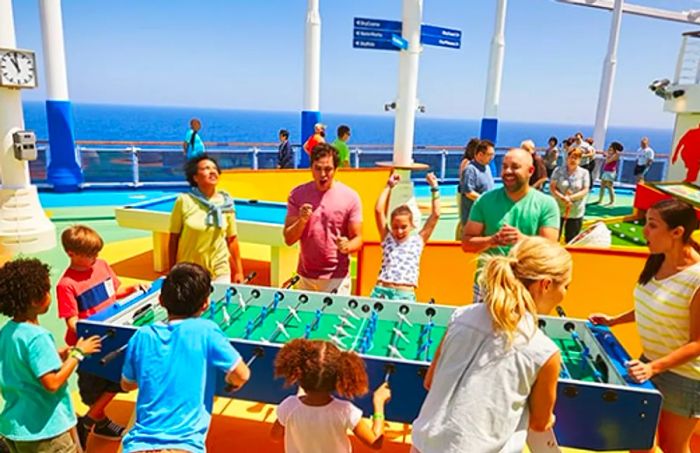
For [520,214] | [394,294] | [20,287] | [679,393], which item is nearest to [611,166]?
[520,214]

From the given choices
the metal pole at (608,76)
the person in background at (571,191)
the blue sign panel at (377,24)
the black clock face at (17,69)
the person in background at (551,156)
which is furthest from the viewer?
the metal pole at (608,76)

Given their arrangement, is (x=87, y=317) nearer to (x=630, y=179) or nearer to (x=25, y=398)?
(x=25, y=398)

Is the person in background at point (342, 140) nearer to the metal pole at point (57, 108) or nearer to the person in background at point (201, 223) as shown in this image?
the person in background at point (201, 223)

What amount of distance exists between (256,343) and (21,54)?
5.90m

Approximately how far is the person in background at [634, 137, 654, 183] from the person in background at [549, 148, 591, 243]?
23.9ft

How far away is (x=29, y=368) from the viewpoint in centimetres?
194

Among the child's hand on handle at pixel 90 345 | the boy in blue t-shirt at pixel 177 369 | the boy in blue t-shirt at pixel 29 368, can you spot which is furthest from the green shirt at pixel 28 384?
the boy in blue t-shirt at pixel 177 369

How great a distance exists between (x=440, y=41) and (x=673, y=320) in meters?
6.51

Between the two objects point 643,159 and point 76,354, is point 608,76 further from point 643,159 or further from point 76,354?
point 76,354

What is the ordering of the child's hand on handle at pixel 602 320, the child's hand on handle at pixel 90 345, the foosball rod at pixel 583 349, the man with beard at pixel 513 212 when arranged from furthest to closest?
the man with beard at pixel 513 212
the child's hand on handle at pixel 602 320
the foosball rod at pixel 583 349
the child's hand on handle at pixel 90 345

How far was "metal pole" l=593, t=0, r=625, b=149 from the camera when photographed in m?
14.7

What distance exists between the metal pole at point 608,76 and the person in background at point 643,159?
209 cm

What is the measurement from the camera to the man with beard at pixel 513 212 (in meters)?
Answer: 2.88

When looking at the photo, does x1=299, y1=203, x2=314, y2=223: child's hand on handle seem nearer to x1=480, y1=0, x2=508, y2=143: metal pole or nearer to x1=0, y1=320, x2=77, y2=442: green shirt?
x1=0, y1=320, x2=77, y2=442: green shirt
